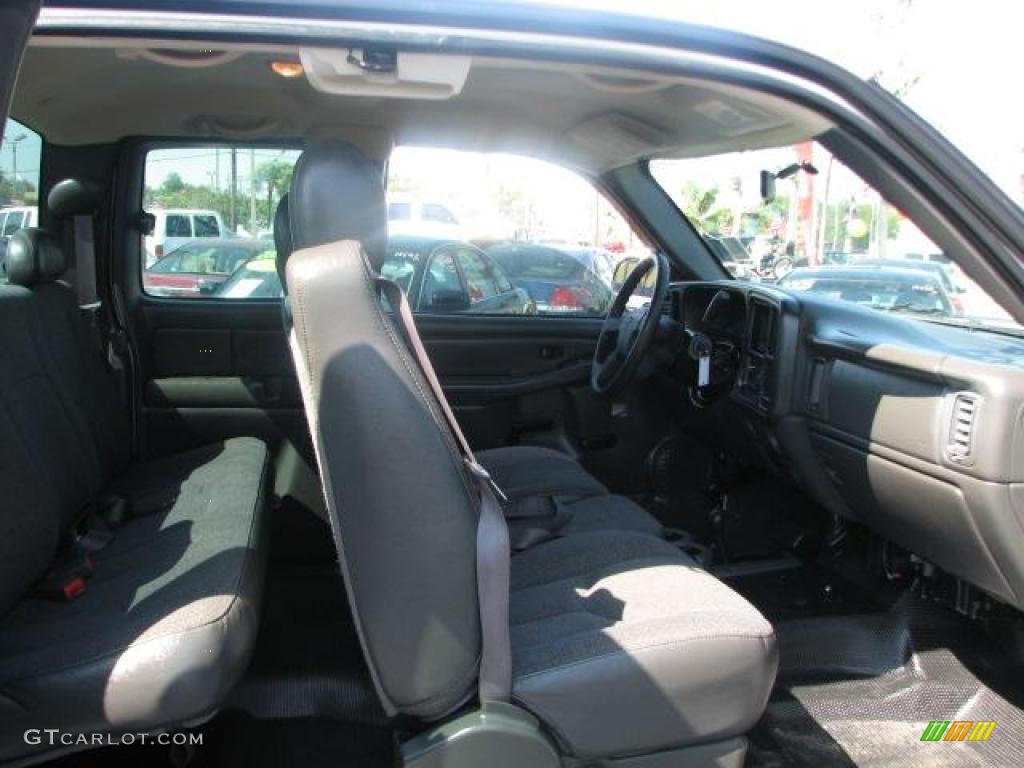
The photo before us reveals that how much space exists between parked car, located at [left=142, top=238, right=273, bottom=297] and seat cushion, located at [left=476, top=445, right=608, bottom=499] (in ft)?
4.03

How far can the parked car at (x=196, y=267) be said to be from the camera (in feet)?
10.5

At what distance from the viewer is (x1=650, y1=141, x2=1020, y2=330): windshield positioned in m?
1.89

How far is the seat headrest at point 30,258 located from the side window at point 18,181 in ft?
0.23

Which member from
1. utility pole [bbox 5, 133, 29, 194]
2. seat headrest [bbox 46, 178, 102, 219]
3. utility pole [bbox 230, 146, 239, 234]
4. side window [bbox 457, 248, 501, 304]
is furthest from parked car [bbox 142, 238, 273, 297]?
side window [bbox 457, 248, 501, 304]

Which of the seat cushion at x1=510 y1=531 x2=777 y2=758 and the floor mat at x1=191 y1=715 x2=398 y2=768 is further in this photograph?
the floor mat at x1=191 y1=715 x2=398 y2=768

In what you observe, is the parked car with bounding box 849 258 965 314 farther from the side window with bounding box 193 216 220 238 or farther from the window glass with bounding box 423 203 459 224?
the side window with bounding box 193 216 220 238

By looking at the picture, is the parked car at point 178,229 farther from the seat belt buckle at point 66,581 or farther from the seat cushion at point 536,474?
the seat belt buckle at point 66,581

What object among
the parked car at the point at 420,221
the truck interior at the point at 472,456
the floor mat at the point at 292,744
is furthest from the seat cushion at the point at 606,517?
the parked car at the point at 420,221

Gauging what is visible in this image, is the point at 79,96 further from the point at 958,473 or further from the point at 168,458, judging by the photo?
the point at 958,473

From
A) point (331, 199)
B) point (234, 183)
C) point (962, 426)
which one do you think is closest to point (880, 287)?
point (962, 426)

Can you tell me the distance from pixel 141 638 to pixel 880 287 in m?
2.24

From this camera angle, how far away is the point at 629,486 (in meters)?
3.27

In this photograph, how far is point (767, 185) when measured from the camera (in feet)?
7.53
